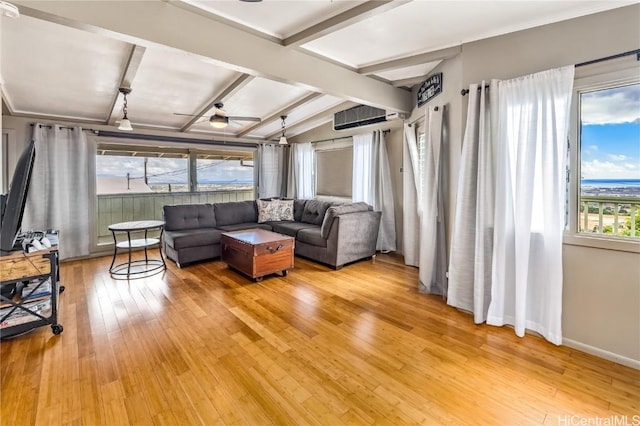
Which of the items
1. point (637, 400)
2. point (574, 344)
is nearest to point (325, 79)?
point (574, 344)

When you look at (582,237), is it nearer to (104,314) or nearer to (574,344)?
(574,344)

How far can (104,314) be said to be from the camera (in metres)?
2.82

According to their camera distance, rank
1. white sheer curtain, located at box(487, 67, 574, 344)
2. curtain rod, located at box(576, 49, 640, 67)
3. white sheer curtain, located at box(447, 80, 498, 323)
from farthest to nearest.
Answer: white sheer curtain, located at box(447, 80, 498, 323) → white sheer curtain, located at box(487, 67, 574, 344) → curtain rod, located at box(576, 49, 640, 67)

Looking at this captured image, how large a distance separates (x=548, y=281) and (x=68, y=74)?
16.0 feet

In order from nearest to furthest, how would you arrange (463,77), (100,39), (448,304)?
1. (100,39)
2. (463,77)
3. (448,304)

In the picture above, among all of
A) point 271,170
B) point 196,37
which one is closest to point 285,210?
point 271,170

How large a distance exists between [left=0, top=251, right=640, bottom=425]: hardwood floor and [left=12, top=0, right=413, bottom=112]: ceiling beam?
7.09 feet

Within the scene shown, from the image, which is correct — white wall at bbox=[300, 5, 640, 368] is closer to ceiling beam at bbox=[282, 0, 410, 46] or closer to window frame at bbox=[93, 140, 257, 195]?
ceiling beam at bbox=[282, 0, 410, 46]

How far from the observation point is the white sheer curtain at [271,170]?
6.73m

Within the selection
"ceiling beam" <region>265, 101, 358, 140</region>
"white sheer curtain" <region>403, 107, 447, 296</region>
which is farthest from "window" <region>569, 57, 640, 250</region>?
"ceiling beam" <region>265, 101, 358, 140</region>

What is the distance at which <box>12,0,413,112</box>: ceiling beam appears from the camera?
176 centimetres

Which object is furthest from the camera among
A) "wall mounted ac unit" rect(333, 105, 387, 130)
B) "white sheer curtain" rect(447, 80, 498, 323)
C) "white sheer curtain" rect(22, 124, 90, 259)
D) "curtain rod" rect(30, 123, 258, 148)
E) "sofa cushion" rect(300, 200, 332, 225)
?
"sofa cushion" rect(300, 200, 332, 225)

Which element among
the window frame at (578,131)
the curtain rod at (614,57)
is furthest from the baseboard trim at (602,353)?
the curtain rod at (614,57)

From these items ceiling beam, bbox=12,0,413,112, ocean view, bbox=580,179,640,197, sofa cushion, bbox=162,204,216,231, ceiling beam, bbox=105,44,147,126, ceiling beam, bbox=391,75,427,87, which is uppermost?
ceiling beam, bbox=391,75,427,87
